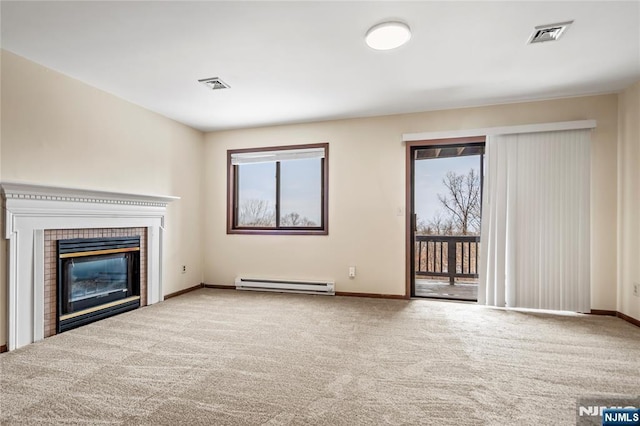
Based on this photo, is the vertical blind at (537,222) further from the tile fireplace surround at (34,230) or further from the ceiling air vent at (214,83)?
the tile fireplace surround at (34,230)

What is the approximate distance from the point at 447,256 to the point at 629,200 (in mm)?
1995

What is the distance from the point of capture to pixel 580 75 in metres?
3.15

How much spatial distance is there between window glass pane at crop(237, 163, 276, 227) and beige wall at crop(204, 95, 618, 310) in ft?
0.84

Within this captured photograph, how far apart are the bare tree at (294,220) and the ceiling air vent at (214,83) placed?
205 cm

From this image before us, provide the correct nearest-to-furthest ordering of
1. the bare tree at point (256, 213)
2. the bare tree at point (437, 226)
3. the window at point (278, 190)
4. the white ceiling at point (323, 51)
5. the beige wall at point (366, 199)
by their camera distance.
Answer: the white ceiling at point (323, 51) < the beige wall at point (366, 199) < the bare tree at point (437, 226) < the window at point (278, 190) < the bare tree at point (256, 213)

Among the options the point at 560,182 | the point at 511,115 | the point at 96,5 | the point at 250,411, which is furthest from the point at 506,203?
the point at 96,5

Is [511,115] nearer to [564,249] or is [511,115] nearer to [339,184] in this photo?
[564,249]

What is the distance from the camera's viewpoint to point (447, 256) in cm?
462

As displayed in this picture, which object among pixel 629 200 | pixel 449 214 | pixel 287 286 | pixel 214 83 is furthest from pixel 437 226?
pixel 214 83

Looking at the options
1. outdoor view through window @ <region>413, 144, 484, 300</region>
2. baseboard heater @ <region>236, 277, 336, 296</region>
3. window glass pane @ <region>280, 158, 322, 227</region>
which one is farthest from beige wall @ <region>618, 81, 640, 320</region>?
window glass pane @ <region>280, 158, 322, 227</region>

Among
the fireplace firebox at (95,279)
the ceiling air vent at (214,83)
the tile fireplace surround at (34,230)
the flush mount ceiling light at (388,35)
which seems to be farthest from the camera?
the ceiling air vent at (214,83)

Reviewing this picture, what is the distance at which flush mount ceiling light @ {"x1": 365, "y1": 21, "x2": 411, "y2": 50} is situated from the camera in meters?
2.29

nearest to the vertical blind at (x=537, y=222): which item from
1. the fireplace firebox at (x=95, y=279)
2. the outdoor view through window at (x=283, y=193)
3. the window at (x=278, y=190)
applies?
the window at (x=278, y=190)

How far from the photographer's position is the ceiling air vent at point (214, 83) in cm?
322
